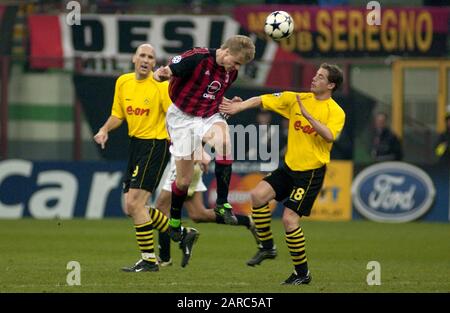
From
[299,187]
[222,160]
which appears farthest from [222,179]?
[299,187]

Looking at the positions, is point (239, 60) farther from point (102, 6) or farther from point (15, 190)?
point (102, 6)

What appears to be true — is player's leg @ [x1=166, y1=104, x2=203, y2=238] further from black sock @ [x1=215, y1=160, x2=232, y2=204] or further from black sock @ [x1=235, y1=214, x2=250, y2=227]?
black sock @ [x1=235, y1=214, x2=250, y2=227]

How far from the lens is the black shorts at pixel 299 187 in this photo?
39.4ft

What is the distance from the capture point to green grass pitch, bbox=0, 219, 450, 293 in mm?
11617

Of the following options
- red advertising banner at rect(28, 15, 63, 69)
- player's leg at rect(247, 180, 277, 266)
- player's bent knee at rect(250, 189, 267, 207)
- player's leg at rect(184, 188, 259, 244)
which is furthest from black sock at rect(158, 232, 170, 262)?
red advertising banner at rect(28, 15, 63, 69)

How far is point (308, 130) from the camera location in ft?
40.0

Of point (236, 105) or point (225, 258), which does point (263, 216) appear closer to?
point (236, 105)

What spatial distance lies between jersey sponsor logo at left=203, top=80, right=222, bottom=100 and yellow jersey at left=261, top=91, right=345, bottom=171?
1.72 feet

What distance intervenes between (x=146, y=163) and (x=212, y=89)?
1.20 m

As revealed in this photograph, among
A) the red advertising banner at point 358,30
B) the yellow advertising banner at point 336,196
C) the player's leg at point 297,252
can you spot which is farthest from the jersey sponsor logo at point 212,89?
the red advertising banner at point 358,30

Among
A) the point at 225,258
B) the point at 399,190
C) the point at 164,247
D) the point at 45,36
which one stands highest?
the point at 45,36

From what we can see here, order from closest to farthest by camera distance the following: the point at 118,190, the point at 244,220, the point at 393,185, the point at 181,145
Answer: the point at 181,145
the point at 244,220
the point at 118,190
the point at 393,185

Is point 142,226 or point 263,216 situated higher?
point 263,216

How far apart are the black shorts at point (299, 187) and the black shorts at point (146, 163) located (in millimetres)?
1306
